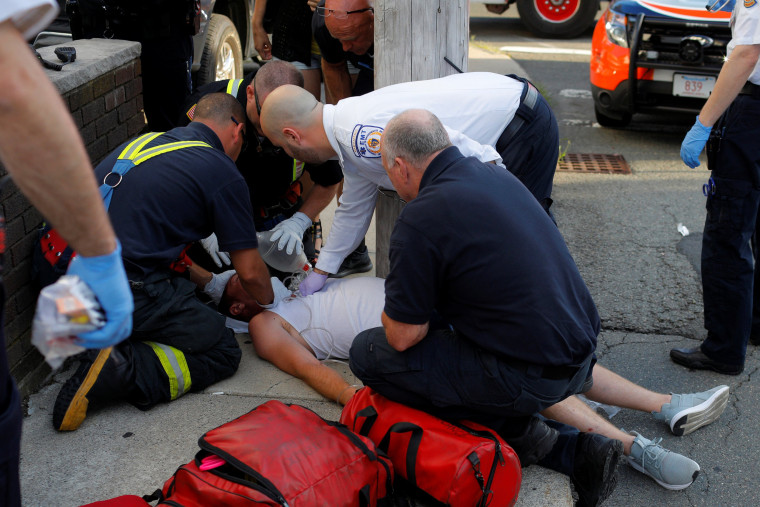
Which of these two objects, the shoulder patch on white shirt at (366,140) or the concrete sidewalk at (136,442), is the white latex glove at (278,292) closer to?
the concrete sidewalk at (136,442)

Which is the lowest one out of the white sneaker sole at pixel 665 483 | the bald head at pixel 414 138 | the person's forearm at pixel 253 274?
the white sneaker sole at pixel 665 483

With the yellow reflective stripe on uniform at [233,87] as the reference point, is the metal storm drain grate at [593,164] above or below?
below

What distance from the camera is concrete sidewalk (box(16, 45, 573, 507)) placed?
2.38m

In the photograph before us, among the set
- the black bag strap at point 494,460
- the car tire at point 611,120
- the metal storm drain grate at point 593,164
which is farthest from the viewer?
the car tire at point 611,120

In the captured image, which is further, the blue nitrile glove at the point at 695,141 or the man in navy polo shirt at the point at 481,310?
the blue nitrile glove at the point at 695,141

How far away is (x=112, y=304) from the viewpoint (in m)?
1.41

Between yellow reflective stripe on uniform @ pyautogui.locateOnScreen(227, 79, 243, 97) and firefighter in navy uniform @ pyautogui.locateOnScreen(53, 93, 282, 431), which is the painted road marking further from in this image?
firefighter in navy uniform @ pyautogui.locateOnScreen(53, 93, 282, 431)

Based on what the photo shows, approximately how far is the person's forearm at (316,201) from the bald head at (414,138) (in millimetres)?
1446

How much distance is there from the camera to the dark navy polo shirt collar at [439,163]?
2.34 meters

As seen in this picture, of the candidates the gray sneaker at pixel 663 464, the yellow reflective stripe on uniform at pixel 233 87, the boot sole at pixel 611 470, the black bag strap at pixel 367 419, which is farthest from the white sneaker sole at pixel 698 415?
the yellow reflective stripe on uniform at pixel 233 87

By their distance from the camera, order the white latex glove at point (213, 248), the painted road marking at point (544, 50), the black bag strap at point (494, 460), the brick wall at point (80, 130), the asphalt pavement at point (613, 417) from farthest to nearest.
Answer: the painted road marking at point (544, 50)
the white latex glove at point (213, 248)
the brick wall at point (80, 130)
the asphalt pavement at point (613, 417)
the black bag strap at point (494, 460)

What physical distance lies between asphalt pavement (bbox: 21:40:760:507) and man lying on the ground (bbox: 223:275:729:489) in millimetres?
66

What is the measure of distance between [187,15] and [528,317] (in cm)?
288

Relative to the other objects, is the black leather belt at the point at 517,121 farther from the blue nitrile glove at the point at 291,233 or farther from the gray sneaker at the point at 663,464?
the gray sneaker at the point at 663,464
